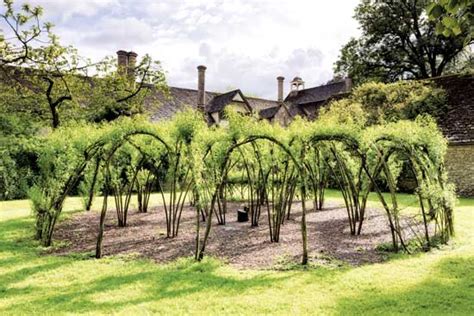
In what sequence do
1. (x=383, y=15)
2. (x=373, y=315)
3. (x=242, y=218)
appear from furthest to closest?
(x=383, y=15)
(x=242, y=218)
(x=373, y=315)

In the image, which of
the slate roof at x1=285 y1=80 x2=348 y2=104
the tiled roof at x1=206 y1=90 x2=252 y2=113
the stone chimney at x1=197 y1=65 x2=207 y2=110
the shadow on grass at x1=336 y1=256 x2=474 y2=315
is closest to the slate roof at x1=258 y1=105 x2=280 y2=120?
the tiled roof at x1=206 y1=90 x2=252 y2=113

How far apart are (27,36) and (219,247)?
1145 centimetres

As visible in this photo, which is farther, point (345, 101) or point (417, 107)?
point (345, 101)

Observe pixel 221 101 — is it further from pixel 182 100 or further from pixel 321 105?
pixel 321 105

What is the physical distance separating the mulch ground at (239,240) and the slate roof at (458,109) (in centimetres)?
850

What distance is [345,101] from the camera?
953 inches

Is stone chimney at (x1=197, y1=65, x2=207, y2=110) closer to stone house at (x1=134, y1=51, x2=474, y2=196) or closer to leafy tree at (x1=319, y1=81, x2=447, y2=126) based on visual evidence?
stone house at (x1=134, y1=51, x2=474, y2=196)

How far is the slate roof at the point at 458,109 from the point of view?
1808cm

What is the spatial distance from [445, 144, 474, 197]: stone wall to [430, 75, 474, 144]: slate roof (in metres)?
0.42

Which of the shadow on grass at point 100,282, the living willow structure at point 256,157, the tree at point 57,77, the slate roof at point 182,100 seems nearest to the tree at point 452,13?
the living willow structure at point 256,157

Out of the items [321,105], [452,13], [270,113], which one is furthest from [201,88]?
[452,13]

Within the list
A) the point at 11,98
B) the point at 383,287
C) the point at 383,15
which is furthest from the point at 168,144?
the point at 383,15

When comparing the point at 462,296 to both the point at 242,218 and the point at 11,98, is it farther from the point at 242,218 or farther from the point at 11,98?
the point at 11,98

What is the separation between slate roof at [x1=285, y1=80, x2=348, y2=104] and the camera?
39344mm
